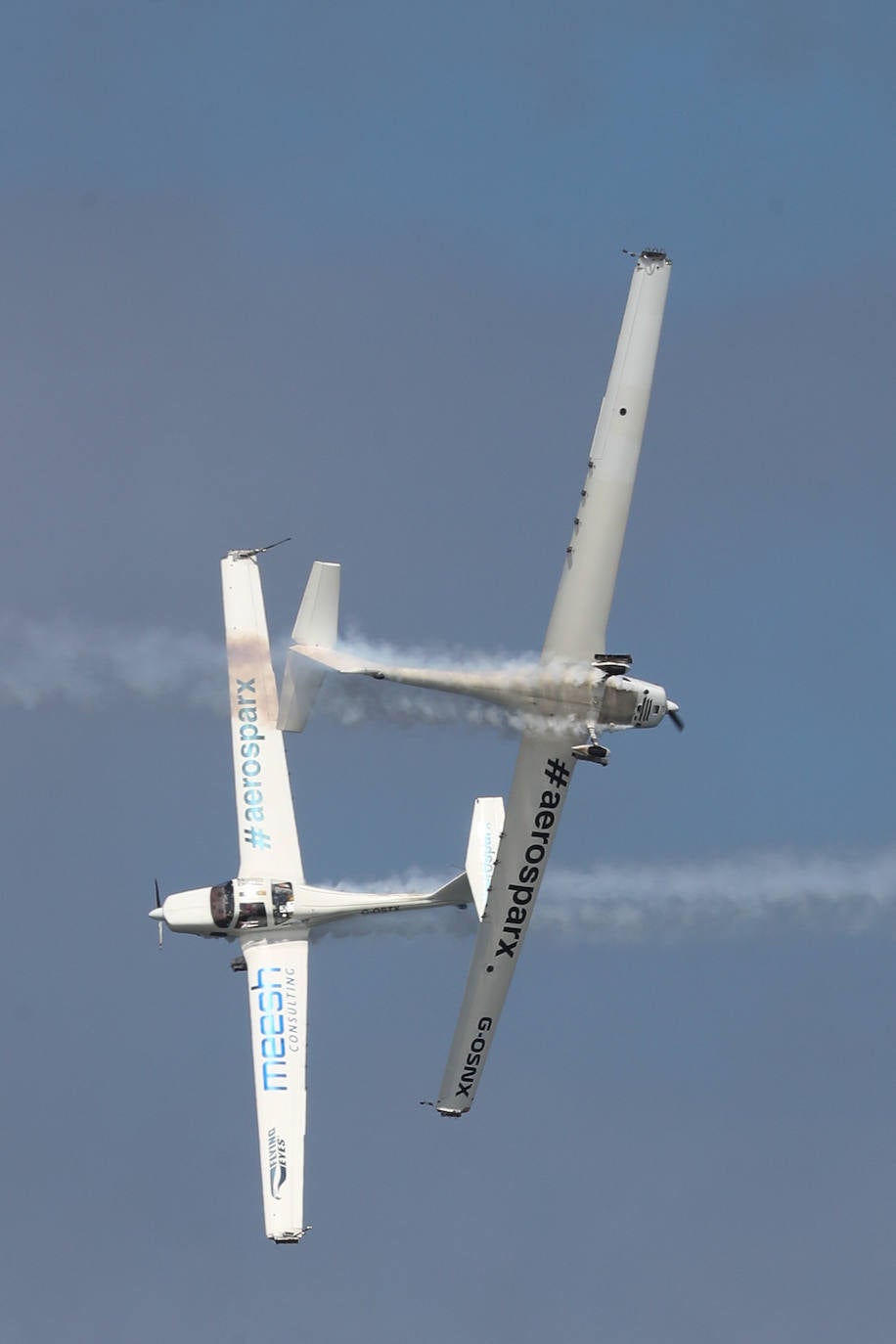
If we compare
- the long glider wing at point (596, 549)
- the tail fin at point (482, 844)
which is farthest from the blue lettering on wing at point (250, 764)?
the long glider wing at point (596, 549)

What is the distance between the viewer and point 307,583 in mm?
60625

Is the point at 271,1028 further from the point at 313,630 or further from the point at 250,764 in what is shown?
the point at 313,630

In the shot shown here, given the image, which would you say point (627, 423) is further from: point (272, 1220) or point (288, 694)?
point (272, 1220)

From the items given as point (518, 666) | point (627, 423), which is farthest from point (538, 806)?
point (627, 423)

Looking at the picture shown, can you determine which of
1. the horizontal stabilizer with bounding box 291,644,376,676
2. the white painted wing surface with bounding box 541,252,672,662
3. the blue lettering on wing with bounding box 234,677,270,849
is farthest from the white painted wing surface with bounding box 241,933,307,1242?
the white painted wing surface with bounding box 541,252,672,662

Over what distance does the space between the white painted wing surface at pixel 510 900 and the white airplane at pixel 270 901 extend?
2102 millimetres

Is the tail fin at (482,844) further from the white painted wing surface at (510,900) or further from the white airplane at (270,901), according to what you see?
the white painted wing surface at (510,900)

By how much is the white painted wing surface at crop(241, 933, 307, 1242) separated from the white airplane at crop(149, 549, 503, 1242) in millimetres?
20

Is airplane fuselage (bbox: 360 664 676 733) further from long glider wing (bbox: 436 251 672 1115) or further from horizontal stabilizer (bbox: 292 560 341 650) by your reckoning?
horizontal stabilizer (bbox: 292 560 341 650)

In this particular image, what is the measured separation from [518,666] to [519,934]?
5987mm

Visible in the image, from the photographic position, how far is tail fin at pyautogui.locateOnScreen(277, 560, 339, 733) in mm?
60531

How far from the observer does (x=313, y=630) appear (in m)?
60.6

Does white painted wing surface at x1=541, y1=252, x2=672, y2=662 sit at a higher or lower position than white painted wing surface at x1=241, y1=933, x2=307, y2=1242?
higher

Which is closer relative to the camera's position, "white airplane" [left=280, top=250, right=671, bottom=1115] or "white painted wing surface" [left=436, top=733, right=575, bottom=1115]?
"white airplane" [left=280, top=250, right=671, bottom=1115]
